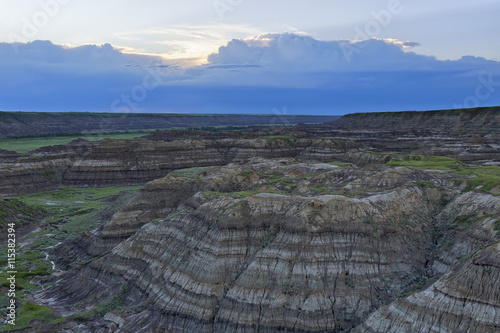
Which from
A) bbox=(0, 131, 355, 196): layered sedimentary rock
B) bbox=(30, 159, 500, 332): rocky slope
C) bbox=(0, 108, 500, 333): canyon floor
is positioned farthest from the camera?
bbox=(0, 131, 355, 196): layered sedimentary rock

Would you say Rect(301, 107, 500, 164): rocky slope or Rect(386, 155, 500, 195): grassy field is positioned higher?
Rect(301, 107, 500, 164): rocky slope

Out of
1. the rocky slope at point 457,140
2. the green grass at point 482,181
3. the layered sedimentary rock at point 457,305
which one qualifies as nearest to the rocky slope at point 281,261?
the layered sedimentary rock at point 457,305

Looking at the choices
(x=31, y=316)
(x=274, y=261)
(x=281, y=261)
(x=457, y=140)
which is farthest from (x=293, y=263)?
(x=457, y=140)

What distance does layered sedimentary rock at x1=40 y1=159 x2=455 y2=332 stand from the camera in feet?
125

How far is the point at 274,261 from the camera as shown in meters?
40.7

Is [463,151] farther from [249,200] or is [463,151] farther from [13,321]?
[13,321]

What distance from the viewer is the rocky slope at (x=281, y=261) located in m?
38.0

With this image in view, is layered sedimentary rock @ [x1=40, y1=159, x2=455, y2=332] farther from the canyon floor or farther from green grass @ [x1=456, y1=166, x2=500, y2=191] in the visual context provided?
green grass @ [x1=456, y1=166, x2=500, y2=191]

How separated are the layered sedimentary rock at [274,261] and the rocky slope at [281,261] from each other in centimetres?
11

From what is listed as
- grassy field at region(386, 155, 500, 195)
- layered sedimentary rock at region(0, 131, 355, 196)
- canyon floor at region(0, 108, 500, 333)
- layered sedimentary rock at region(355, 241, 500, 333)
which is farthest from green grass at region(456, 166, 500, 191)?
layered sedimentary rock at region(0, 131, 355, 196)

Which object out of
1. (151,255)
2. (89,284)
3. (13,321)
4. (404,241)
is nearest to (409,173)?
(404,241)

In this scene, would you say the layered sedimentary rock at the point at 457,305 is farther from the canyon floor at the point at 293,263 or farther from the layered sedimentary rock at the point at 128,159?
the layered sedimentary rock at the point at 128,159

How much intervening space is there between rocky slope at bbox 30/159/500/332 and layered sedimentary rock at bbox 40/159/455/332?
11cm

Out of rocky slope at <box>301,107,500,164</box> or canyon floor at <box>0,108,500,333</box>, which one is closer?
canyon floor at <box>0,108,500,333</box>
